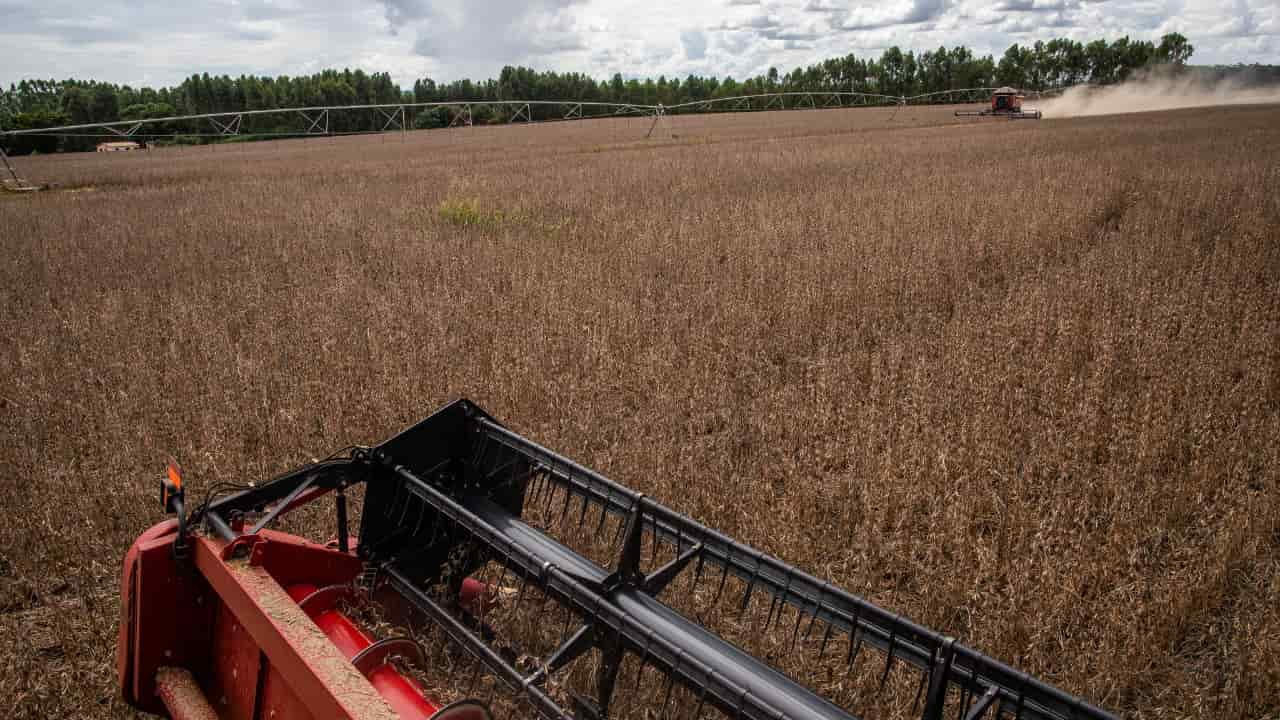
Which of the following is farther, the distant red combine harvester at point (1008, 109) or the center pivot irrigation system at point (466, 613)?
the distant red combine harvester at point (1008, 109)

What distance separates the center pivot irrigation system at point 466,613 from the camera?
1713mm

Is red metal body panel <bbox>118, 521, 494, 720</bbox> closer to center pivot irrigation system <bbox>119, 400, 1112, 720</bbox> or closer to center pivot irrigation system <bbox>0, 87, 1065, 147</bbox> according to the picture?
center pivot irrigation system <bbox>119, 400, 1112, 720</bbox>

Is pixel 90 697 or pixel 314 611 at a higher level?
pixel 314 611

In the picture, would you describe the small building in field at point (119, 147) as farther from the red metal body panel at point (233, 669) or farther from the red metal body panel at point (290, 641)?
the red metal body panel at point (290, 641)

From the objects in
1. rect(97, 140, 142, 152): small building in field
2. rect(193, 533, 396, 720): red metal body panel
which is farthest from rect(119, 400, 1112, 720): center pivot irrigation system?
rect(97, 140, 142, 152): small building in field

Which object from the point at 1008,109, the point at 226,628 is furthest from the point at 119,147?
the point at 226,628

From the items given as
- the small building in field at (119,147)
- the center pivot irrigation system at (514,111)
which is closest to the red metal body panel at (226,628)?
the small building in field at (119,147)

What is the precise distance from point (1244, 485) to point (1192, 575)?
0.91 m

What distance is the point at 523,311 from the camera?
6738 millimetres

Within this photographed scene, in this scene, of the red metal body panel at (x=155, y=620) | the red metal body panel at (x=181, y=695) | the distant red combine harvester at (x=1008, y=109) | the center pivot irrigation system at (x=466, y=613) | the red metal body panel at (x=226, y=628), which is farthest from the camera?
the distant red combine harvester at (x=1008, y=109)

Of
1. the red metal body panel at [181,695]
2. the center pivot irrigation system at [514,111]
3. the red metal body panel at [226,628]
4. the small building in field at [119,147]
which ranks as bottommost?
the red metal body panel at [181,695]

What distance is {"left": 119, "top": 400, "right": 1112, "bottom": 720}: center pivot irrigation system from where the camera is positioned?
5.62 ft

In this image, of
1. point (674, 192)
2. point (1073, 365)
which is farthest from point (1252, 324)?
point (674, 192)

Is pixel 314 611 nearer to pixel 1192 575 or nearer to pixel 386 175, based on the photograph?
pixel 1192 575
